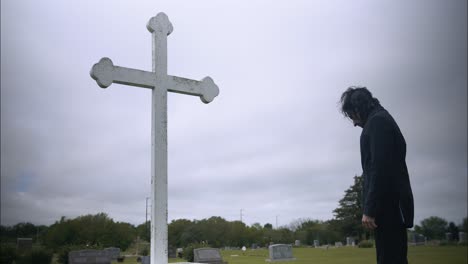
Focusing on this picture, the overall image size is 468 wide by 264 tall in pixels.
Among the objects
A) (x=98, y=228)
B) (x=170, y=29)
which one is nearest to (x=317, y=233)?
(x=98, y=228)

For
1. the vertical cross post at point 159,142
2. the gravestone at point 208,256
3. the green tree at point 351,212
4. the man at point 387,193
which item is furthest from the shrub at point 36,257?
the green tree at point 351,212

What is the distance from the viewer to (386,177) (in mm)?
3195

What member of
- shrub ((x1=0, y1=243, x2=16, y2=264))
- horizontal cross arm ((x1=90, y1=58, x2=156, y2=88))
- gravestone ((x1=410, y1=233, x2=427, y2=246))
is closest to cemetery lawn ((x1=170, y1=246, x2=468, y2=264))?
shrub ((x1=0, y1=243, x2=16, y2=264))

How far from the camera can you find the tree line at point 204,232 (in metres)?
30.6

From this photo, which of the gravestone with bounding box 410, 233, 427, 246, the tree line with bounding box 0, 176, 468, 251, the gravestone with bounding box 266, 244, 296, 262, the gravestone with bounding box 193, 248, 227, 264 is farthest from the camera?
the gravestone with bounding box 410, 233, 427, 246

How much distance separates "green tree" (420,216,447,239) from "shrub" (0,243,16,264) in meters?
35.8

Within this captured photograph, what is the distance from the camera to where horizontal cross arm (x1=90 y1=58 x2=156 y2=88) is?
502 centimetres

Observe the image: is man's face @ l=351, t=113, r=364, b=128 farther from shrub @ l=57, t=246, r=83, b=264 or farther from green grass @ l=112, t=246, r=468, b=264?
shrub @ l=57, t=246, r=83, b=264

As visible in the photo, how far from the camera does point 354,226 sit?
152ft

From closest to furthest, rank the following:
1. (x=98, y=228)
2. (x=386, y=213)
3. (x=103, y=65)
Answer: (x=386, y=213)
(x=103, y=65)
(x=98, y=228)

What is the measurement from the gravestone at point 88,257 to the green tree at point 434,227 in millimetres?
32481

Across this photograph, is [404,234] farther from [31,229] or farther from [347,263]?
[31,229]

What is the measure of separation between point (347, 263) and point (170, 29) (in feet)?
45.3

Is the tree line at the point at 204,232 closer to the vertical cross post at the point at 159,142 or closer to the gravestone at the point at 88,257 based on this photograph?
the gravestone at the point at 88,257
